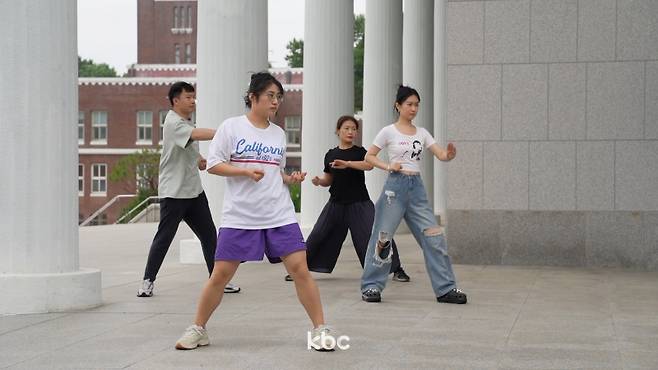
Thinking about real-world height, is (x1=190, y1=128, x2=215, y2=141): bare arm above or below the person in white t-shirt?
above

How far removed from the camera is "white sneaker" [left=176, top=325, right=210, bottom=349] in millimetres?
7688

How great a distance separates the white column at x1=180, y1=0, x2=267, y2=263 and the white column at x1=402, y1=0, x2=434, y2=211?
47.6 feet

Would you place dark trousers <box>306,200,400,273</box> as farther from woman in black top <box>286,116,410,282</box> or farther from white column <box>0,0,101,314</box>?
white column <box>0,0,101,314</box>

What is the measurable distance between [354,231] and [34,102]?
442 cm

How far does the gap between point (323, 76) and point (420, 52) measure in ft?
37.8

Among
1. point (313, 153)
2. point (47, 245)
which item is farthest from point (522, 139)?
point (47, 245)

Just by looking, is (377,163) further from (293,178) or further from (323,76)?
(323,76)

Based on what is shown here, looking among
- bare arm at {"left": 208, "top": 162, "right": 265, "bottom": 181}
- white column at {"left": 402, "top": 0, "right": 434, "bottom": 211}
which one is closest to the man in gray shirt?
bare arm at {"left": 208, "top": 162, "right": 265, "bottom": 181}

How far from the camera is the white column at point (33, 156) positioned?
9734 mm

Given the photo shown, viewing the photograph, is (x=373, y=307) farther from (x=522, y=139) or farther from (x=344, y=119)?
(x=522, y=139)

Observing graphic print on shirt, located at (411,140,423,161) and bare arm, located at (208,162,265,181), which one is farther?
graphic print on shirt, located at (411,140,423,161)

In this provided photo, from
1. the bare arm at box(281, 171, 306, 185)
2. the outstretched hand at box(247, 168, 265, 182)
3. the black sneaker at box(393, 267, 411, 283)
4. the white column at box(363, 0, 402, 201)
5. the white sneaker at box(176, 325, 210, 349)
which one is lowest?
the black sneaker at box(393, 267, 411, 283)

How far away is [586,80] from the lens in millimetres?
15039

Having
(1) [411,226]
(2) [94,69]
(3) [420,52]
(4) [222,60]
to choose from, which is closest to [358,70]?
(2) [94,69]
